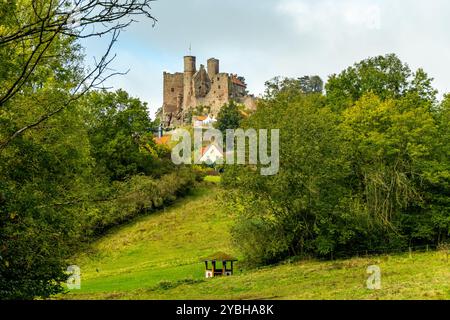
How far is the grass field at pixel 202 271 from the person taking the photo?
19812 millimetres

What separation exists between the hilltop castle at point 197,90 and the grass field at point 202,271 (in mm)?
76620

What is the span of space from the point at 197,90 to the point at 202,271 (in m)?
103

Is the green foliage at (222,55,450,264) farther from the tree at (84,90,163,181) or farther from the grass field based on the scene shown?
the tree at (84,90,163,181)

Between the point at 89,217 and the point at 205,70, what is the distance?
387 feet

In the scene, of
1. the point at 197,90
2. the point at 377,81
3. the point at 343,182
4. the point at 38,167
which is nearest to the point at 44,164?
the point at 38,167

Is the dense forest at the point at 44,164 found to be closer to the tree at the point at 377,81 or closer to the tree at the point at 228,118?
the tree at the point at 377,81

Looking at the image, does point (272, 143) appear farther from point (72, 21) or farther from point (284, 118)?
point (72, 21)

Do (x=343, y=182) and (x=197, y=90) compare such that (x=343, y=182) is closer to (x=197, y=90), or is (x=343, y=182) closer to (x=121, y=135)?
(x=121, y=135)

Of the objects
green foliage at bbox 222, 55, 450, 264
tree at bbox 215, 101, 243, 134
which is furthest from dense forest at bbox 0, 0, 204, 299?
tree at bbox 215, 101, 243, 134

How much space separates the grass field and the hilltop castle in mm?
76620

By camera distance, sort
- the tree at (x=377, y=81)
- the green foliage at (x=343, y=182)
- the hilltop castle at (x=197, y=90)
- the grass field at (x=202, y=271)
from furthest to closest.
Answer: the hilltop castle at (x=197, y=90), the tree at (x=377, y=81), the green foliage at (x=343, y=182), the grass field at (x=202, y=271)

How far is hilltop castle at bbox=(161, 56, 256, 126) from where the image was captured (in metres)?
127

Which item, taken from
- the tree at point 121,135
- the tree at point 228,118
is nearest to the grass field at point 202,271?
the tree at point 121,135

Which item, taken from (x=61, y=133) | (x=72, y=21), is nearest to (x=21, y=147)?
(x=61, y=133)
